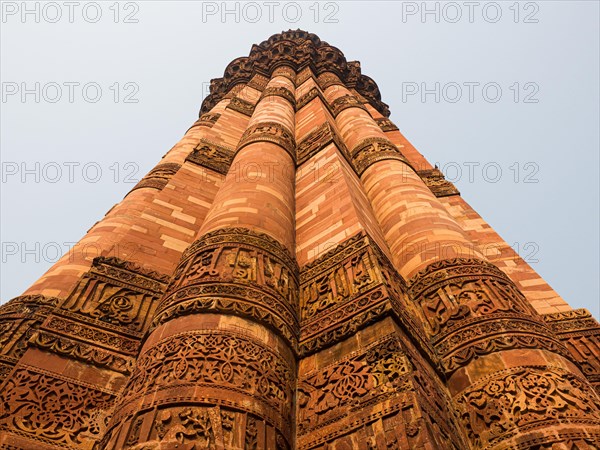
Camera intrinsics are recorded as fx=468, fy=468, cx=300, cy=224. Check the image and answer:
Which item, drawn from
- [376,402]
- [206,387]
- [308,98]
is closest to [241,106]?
[308,98]

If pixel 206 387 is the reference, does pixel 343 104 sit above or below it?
above

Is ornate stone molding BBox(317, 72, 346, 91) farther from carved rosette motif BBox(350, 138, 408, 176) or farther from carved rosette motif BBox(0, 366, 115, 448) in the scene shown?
carved rosette motif BBox(0, 366, 115, 448)

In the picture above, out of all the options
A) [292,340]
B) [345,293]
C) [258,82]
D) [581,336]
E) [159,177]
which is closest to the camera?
[292,340]

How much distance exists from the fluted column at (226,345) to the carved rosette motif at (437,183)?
601 centimetres

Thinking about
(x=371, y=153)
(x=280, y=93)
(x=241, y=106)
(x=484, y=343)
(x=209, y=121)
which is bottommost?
(x=484, y=343)

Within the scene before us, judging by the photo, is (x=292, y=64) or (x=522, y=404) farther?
(x=292, y=64)

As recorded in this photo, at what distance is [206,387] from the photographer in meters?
3.07

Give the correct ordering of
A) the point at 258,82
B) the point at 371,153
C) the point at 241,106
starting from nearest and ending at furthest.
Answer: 1. the point at 371,153
2. the point at 241,106
3. the point at 258,82

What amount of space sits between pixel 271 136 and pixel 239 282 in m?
4.70

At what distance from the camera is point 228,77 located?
19016 mm

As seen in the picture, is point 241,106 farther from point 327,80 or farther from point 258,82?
point 327,80

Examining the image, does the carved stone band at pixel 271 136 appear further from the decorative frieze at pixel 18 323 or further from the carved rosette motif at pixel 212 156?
the decorative frieze at pixel 18 323

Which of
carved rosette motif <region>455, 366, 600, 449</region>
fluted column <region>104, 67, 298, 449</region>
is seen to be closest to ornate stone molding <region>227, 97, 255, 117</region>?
fluted column <region>104, 67, 298, 449</region>

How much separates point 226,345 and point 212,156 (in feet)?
20.7
